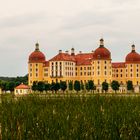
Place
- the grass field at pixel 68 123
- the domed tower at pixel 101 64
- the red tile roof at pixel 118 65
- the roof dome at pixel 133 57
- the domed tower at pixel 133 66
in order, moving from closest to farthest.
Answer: the grass field at pixel 68 123
the domed tower at pixel 101 64
the domed tower at pixel 133 66
the roof dome at pixel 133 57
the red tile roof at pixel 118 65

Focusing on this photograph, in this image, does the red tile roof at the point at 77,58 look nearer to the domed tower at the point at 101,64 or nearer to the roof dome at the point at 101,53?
the domed tower at the point at 101,64

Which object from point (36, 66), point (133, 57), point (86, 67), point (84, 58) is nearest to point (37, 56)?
point (36, 66)

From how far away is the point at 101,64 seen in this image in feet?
359

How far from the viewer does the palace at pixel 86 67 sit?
Answer: 10906cm

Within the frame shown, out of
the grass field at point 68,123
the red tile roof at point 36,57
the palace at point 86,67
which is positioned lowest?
the grass field at point 68,123

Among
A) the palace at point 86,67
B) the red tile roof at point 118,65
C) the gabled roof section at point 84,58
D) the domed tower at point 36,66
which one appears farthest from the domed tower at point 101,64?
the domed tower at point 36,66

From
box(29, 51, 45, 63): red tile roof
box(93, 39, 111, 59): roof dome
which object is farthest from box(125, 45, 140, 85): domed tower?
box(29, 51, 45, 63): red tile roof

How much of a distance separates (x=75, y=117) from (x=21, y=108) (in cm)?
213

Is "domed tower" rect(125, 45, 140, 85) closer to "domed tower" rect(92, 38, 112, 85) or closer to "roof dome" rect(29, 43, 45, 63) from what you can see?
"domed tower" rect(92, 38, 112, 85)

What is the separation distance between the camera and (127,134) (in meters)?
8.99

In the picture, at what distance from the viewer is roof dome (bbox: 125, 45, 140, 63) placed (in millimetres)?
110250

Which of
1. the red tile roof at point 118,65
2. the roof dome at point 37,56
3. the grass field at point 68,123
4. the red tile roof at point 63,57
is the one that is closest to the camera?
the grass field at point 68,123

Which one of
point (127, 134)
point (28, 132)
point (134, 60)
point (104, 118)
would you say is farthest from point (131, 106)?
point (134, 60)

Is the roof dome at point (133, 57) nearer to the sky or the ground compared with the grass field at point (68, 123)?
nearer to the sky
